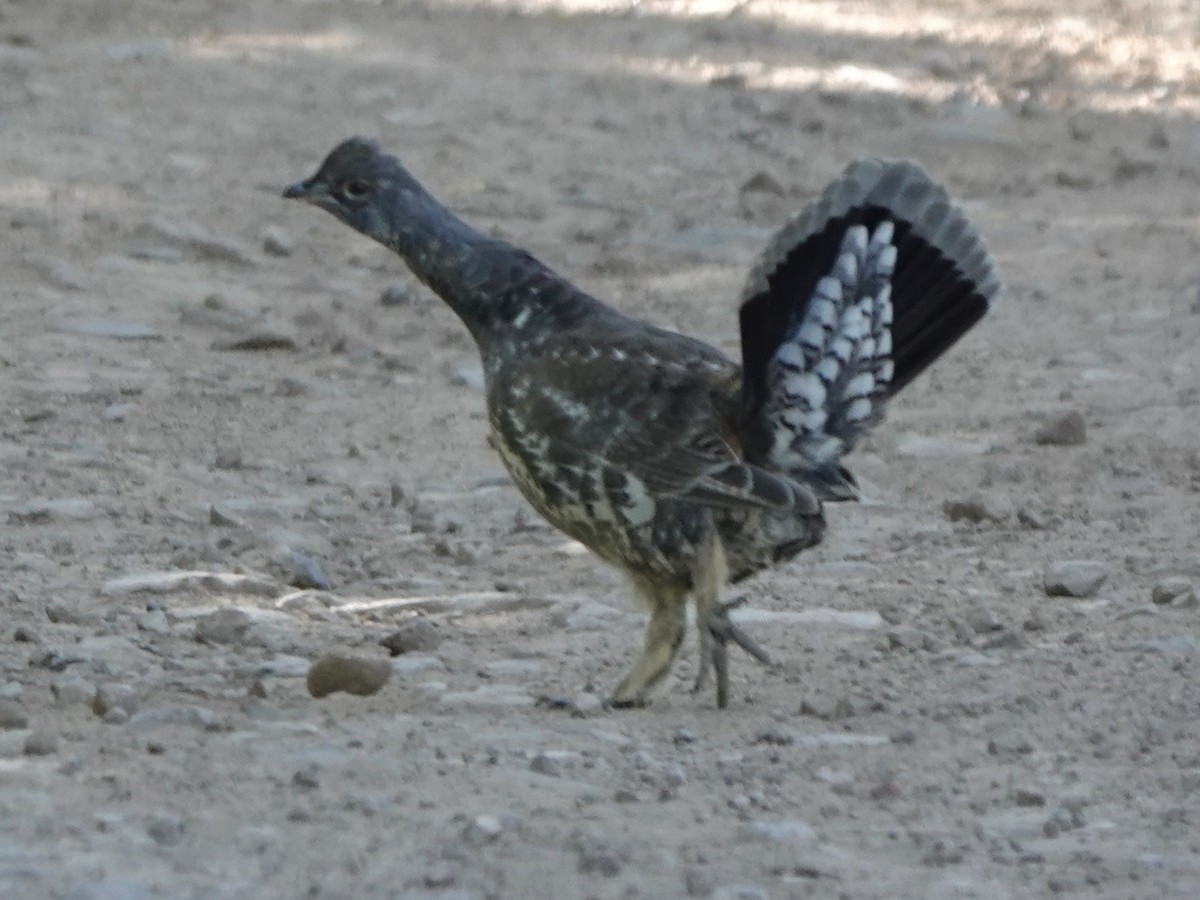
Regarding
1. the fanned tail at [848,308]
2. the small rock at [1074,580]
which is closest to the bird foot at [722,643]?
the fanned tail at [848,308]

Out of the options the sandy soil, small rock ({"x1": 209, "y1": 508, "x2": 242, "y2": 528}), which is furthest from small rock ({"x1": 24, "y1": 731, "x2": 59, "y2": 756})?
small rock ({"x1": 209, "y1": 508, "x2": 242, "y2": 528})

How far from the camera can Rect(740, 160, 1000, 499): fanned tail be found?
18.9 feet

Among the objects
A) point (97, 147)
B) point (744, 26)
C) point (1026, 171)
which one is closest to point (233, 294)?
point (97, 147)

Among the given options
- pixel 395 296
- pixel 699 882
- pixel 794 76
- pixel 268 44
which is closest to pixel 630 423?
pixel 699 882

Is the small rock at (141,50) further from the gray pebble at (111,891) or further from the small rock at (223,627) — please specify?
the gray pebble at (111,891)

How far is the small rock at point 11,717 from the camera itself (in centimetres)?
507

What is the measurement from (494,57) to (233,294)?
3.98 m

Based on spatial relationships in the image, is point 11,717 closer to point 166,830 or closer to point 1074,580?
point 166,830

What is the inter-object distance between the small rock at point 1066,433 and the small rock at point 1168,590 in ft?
6.10

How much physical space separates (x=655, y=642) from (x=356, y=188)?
162cm

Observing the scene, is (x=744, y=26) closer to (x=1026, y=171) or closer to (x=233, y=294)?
(x=1026, y=171)

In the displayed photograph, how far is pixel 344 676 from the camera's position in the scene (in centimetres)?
582

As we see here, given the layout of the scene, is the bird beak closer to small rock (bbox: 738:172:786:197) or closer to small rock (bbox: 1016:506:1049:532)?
small rock (bbox: 1016:506:1049:532)

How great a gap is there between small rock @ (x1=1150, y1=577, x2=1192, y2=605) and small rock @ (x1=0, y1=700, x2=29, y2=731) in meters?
3.17
